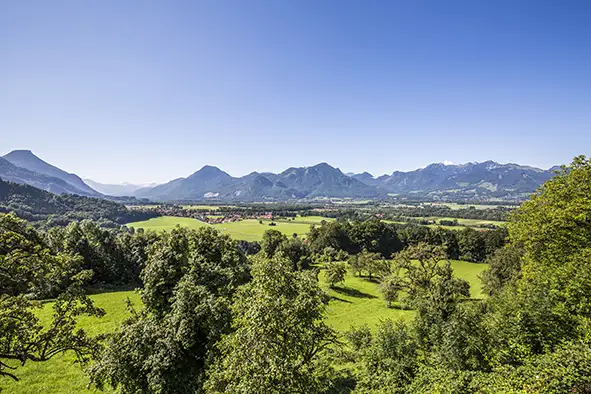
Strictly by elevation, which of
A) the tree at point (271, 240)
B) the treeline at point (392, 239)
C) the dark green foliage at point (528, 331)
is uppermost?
the dark green foliage at point (528, 331)

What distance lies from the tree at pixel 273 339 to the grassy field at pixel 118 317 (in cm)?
192

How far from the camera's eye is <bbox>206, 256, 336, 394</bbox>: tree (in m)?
9.92

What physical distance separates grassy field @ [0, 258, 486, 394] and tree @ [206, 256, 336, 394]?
192 centimetres

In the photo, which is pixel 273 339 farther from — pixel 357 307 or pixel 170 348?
pixel 357 307

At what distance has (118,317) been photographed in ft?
112

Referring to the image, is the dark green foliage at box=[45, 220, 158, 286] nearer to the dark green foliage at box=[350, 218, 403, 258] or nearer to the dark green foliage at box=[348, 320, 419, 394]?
the dark green foliage at box=[348, 320, 419, 394]

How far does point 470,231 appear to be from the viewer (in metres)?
Result: 96.9

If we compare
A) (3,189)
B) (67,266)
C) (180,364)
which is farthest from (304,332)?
(3,189)

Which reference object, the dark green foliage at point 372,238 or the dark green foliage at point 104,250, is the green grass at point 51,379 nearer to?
the dark green foliage at point 104,250

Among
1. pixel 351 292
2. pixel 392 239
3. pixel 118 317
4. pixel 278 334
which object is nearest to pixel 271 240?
pixel 351 292

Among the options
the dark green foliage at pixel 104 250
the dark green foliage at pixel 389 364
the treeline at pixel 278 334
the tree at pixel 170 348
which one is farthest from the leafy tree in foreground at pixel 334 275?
the tree at pixel 170 348

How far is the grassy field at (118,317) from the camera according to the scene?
19.3 meters

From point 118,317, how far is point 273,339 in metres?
32.6

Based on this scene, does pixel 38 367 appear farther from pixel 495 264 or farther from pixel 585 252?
pixel 495 264
